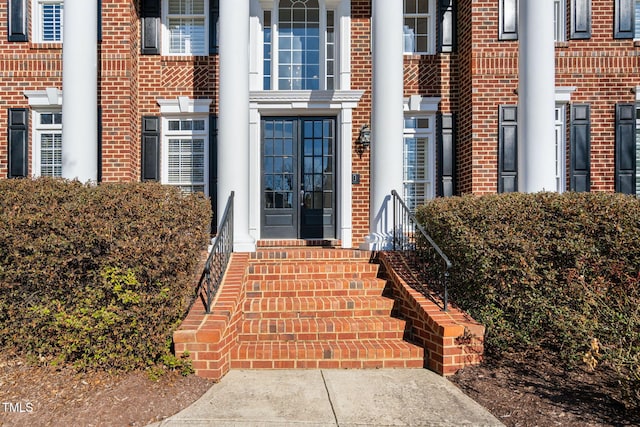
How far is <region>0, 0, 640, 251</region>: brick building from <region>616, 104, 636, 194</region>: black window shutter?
19mm

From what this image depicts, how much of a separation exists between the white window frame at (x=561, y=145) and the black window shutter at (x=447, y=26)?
221 centimetres

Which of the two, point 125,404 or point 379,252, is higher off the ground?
point 379,252

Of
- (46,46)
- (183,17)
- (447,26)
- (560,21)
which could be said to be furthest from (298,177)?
(560,21)

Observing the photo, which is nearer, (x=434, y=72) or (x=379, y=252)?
(x=379, y=252)

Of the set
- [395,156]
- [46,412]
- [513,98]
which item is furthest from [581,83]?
[46,412]

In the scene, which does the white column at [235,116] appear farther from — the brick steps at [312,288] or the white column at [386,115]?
the white column at [386,115]

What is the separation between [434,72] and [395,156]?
2579 mm

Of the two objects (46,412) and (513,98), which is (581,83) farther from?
(46,412)

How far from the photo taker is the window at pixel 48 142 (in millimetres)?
7348

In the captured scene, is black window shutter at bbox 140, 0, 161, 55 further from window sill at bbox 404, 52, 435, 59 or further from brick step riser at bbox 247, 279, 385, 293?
brick step riser at bbox 247, 279, 385, 293

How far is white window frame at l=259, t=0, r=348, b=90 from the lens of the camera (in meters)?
7.52

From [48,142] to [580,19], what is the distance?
31.9 feet

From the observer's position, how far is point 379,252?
225 inches

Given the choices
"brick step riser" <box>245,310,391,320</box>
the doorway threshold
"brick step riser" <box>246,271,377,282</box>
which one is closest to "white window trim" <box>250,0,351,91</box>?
the doorway threshold
